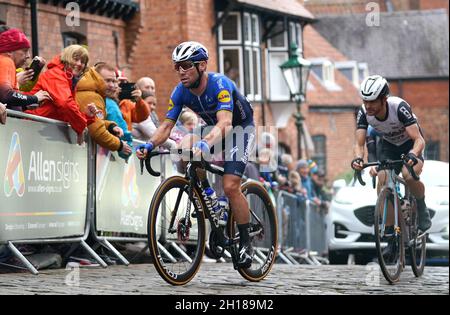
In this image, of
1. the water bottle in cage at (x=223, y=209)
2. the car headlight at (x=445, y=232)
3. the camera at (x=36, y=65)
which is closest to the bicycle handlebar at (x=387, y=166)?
the water bottle in cage at (x=223, y=209)

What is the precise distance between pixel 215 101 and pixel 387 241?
286 centimetres

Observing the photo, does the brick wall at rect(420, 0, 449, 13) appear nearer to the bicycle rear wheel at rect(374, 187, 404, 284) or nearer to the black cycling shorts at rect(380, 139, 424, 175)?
the black cycling shorts at rect(380, 139, 424, 175)

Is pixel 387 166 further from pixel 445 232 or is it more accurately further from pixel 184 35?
pixel 184 35

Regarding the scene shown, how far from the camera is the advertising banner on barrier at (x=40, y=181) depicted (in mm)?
11008

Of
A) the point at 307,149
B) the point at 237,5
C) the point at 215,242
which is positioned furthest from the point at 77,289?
the point at 307,149

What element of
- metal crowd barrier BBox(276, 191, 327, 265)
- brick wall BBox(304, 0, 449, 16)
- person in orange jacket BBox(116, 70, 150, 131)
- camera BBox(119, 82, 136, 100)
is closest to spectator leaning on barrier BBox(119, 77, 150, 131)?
person in orange jacket BBox(116, 70, 150, 131)

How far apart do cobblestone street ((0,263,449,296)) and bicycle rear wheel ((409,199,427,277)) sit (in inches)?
5.2

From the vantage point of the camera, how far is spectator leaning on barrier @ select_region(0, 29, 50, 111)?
11.2m

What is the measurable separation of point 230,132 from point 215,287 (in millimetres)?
1258

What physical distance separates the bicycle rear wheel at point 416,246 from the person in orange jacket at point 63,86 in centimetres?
351

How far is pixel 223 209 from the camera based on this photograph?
10422 mm

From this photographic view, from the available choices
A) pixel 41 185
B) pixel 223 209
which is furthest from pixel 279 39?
pixel 223 209

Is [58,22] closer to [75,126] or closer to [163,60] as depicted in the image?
[163,60]

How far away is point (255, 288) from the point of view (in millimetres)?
10016
